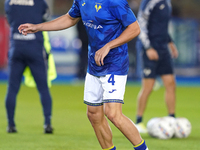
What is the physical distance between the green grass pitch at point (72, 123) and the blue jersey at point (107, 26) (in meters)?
1.39

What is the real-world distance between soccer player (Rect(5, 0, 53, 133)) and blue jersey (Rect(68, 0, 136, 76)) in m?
1.96

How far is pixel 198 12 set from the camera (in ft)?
80.0

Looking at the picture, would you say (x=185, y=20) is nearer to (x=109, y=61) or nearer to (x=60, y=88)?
(x=60, y=88)

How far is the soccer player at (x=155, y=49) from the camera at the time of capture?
6.97 m

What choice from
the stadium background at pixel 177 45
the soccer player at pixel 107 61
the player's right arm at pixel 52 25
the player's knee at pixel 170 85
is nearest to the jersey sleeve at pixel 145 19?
the player's knee at pixel 170 85

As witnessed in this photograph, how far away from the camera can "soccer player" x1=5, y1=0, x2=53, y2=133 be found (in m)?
6.40

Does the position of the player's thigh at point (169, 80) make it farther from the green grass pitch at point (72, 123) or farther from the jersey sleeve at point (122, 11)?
the jersey sleeve at point (122, 11)

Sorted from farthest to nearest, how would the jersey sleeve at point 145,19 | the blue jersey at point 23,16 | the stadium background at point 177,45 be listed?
the stadium background at point 177,45, the jersey sleeve at point 145,19, the blue jersey at point 23,16

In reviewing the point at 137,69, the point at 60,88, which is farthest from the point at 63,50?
the point at 60,88

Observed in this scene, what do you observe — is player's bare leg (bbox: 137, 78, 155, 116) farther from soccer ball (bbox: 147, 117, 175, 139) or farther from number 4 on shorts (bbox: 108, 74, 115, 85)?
number 4 on shorts (bbox: 108, 74, 115, 85)

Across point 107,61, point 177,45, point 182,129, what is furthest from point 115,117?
point 177,45

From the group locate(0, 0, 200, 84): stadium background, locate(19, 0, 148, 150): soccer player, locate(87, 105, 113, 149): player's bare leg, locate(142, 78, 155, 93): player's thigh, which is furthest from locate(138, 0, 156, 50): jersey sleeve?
locate(0, 0, 200, 84): stadium background

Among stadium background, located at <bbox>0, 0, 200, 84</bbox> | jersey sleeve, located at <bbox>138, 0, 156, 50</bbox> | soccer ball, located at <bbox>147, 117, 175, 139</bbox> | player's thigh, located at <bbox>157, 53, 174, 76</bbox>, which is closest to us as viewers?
soccer ball, located at <bbox>147, 117, 175, 139</bbox>

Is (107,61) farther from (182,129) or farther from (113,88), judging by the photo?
(182,129)
